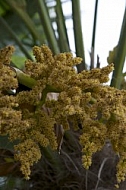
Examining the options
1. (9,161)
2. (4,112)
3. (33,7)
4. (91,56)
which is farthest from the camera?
(33,7)

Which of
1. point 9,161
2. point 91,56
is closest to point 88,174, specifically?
A: point 9,161

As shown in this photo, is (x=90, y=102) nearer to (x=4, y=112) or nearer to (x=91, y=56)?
(x=4, y=112)

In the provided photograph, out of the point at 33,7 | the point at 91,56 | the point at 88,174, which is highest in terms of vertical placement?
the point at 33,7

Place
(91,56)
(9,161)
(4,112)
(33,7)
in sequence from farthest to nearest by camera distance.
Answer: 1. (33,7)
2. (91,56)
3. (9,161)
4. (4,112)

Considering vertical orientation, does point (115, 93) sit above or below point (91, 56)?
below

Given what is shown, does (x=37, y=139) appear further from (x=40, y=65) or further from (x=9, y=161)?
(x=9, y=161)

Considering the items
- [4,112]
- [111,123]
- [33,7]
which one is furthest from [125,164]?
[33,7]

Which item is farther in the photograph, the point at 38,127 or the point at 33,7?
the point at 33,7
